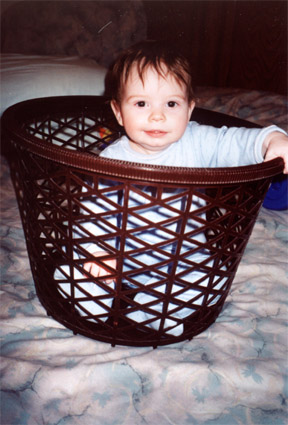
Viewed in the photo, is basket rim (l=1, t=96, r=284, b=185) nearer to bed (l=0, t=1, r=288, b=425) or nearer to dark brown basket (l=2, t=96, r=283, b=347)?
dark brown basket (l=2, t=96, r=283, b=347)

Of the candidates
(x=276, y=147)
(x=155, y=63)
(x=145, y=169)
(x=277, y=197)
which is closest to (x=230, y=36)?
(x=277, y=197)

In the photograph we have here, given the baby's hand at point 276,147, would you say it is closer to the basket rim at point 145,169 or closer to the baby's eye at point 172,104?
the basket rim at point 145,169

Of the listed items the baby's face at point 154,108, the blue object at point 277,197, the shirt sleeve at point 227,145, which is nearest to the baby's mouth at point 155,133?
the baby's face at point 154,108

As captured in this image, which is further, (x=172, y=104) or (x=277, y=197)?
(x=277, y=197)

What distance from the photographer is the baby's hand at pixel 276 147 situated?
1.51 feet

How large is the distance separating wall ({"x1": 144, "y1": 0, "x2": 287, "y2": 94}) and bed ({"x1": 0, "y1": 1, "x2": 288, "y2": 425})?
92 cm

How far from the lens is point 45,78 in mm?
1002

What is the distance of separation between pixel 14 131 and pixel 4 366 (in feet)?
1.10

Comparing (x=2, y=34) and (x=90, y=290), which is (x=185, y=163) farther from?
(x=2, y=34)

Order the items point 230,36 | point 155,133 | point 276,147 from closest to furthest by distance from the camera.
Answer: point 276,147 → point 155,133 → point 230,36

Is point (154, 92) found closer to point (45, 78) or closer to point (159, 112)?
point (159, 112)

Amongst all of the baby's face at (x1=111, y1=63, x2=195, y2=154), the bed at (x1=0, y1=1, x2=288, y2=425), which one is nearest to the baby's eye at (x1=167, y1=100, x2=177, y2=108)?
the baby's face at (x1=111, y1=63, x2=195, y2=154)

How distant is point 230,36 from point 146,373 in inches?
51.3

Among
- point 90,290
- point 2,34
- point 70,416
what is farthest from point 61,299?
point 2,34
